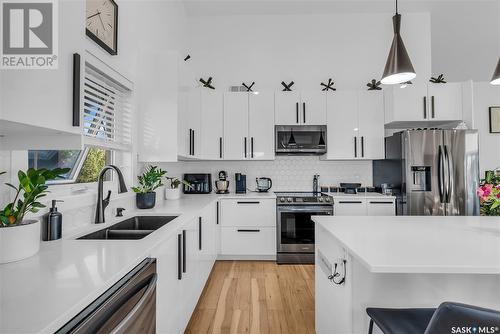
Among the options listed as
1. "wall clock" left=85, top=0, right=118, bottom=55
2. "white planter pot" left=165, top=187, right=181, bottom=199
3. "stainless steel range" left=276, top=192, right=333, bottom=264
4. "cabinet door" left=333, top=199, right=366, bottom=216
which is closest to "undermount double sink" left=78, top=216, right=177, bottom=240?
"white planter pot" left=165, top=187, right=181, bottom=199

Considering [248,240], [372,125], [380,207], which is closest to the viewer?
[380,207]

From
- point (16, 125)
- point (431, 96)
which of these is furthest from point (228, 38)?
point (16, 125)

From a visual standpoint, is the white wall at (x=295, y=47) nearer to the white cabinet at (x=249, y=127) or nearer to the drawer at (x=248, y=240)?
the white cabinet at (x=249, y=127)

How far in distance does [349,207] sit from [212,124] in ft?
→ 7.29

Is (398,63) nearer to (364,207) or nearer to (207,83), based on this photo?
(364,207)

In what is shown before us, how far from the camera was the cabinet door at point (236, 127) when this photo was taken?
3.80 metres

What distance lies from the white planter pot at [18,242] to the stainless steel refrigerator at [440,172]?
11.6 feet

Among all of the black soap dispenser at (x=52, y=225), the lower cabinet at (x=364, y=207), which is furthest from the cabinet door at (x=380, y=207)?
the black soap dispenser at (x=52, y=225)

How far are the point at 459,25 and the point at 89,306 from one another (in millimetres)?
5875

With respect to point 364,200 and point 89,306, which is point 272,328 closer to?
point 89,306

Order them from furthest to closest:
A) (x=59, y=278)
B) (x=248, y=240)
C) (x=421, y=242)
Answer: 1. (x=248, y=240)
2. (x=421, y=242)
3. (x=59, y=278)

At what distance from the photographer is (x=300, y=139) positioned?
3.73 m

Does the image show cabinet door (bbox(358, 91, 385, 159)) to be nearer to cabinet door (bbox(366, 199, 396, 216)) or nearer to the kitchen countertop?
cabinet door (bbox(366, 199, 396, 216))

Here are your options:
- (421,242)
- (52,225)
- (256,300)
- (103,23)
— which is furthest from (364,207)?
(103,23)
